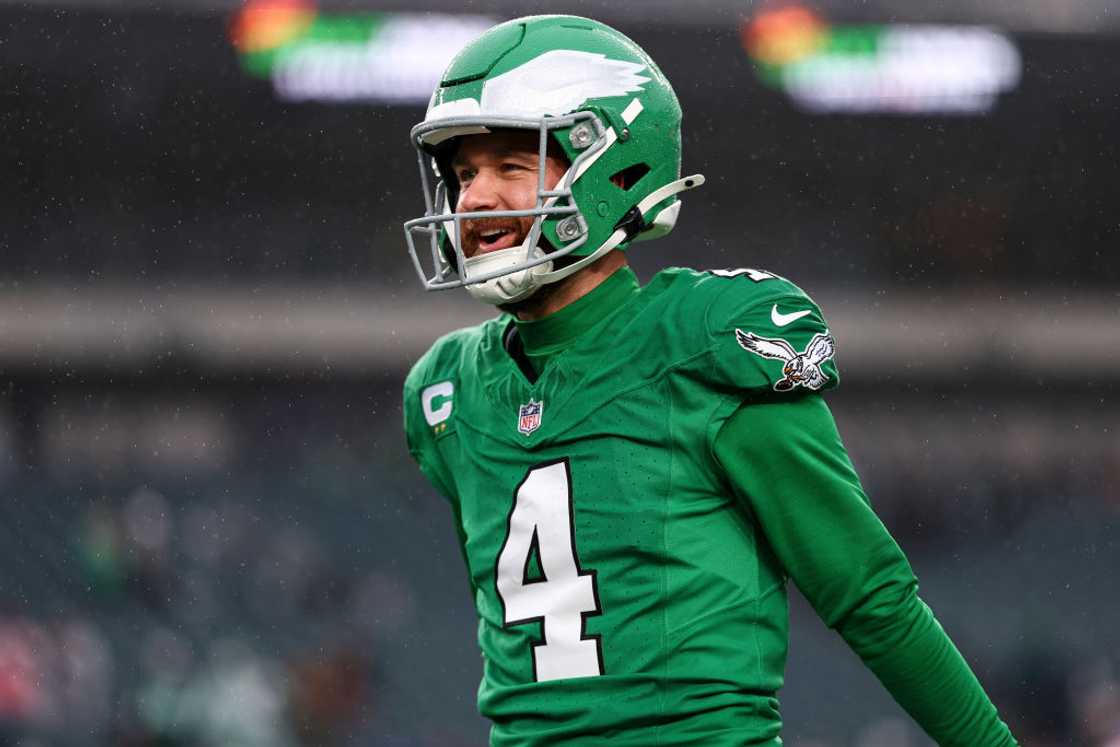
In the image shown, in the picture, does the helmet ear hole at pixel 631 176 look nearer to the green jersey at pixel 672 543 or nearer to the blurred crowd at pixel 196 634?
the green jersey at pixel 672 543

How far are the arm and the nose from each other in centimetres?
34

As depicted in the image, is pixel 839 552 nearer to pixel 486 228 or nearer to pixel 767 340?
pixel 767 340

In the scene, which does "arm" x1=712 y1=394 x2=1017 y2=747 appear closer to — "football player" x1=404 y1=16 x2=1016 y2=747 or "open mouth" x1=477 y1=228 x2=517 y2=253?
"football player" x1=404 y1=16 x2=1016 y2=747

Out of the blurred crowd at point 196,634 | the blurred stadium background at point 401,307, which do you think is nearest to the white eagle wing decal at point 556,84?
the blurred crowd at point 196,634

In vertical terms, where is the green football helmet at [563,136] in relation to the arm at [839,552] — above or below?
above

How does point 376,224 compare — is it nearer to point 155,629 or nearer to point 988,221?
point 155,629

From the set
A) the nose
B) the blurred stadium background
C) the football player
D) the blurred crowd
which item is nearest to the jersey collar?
the football player

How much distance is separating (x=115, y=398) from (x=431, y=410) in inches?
232

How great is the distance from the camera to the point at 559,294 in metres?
1.65

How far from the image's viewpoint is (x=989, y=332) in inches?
310

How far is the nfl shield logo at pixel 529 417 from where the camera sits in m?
1.58

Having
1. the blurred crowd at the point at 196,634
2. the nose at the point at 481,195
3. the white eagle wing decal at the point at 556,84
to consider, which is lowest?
the blurred crowd at the point at 196,634

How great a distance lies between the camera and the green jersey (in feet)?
4.84

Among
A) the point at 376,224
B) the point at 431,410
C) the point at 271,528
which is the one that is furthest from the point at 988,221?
the point at 431,410
